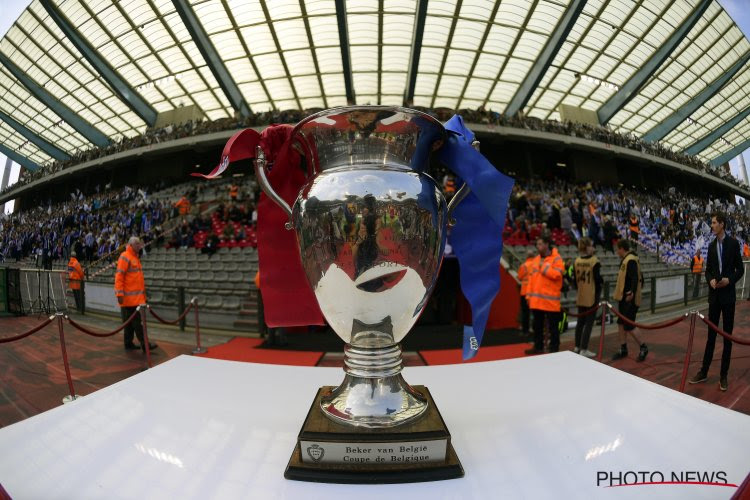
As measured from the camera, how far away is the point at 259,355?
13.3 feet

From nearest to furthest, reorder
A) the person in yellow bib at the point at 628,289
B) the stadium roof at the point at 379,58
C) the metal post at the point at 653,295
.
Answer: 1. the person in yellow bib at the point at 628,289
2. the metal post at the point at 653,295
3. the stadium roof at the point at 379,58

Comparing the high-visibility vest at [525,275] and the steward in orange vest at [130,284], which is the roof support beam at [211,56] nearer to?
the steward in orange vest at [130,284]

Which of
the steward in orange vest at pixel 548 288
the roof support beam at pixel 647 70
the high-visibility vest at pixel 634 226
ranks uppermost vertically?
the roof support beam at pixel 647 70

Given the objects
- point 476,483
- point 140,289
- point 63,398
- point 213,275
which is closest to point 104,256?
point 213,275

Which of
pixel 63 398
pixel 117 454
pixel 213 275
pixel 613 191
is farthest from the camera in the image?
pixel 613 191

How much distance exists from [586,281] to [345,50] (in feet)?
49.1

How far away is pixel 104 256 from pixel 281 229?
7087mm

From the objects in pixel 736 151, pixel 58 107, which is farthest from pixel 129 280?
pixel 58 107

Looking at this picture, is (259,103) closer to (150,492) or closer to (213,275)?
(213,275)

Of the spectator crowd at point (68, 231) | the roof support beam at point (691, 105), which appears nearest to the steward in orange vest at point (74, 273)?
the spectator crowd at point (68, 231)

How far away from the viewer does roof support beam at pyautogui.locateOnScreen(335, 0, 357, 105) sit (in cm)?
1318

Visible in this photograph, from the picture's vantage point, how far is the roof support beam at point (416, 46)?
13.1m

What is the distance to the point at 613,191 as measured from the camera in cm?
1583

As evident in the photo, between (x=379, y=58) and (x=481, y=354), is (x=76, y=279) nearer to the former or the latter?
(x=481, y=354)
